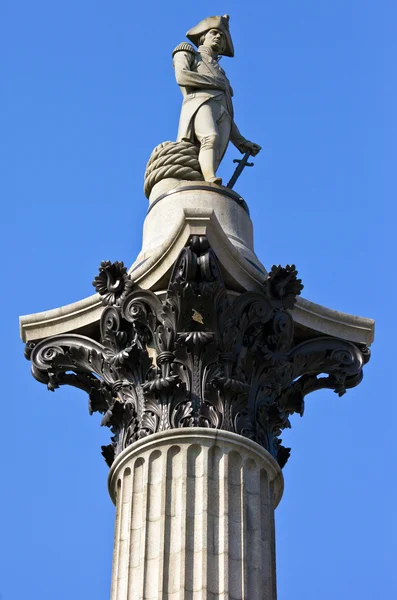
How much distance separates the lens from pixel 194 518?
2166cm

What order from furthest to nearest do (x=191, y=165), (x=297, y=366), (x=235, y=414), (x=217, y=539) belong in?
1. (x=191, y=165)
2. (x=297, y=366)
3. (x=235, y=414)
4. (x=217, y=539)

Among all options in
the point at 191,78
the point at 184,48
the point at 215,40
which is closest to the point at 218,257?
the point at 191,78

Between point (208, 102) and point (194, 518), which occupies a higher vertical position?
point (208, 102)

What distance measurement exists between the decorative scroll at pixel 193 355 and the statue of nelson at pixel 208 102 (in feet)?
12.1

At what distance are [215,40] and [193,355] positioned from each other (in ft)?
30.3

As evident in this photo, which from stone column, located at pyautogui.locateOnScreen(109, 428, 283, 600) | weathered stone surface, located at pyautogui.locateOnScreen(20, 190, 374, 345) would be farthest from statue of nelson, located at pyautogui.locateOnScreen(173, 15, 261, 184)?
stone column, located at pyautogui.locateOnScreen(109, 428, 283, 600)

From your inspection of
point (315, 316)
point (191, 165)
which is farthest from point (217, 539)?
point (191, 165)

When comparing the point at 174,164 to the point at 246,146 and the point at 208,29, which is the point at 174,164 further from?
the point at 208,29

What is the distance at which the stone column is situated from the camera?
21.1 metres

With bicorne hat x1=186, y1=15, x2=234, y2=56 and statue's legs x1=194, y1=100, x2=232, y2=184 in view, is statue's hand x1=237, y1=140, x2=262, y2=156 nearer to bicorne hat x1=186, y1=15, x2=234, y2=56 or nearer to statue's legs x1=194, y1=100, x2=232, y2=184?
statue's legs x1=194, y1=100, x2=232, y2=184

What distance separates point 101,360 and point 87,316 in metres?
0.86

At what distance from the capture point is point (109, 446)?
24.1 metres

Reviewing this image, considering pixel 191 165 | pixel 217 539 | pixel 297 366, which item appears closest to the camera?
pixel 217 539

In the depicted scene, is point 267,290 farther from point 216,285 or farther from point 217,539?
point 217,539
